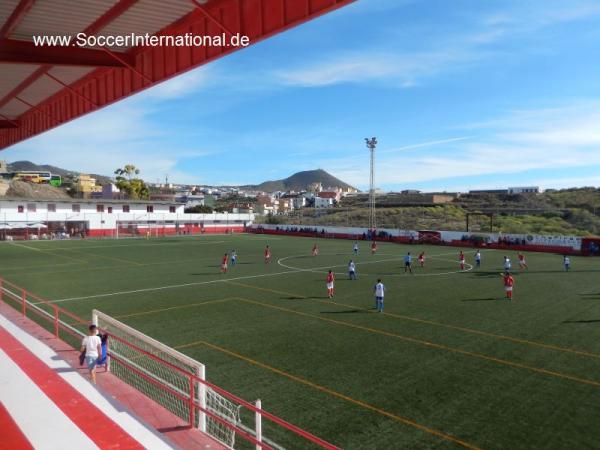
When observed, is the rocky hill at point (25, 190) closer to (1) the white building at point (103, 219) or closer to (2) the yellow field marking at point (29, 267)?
(1) the white building at point (103, 219)

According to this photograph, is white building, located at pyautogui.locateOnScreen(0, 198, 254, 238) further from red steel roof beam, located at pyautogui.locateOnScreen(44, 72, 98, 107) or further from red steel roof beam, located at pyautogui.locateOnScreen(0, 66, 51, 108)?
red steel roof beam, located at pyautogui.locateOnScreen(44, 72, 98, 107)

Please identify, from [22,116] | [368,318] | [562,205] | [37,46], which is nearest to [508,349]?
[368,318]

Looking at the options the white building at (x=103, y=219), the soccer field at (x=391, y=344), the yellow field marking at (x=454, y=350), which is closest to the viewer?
the soccer field at (x=391, y=344)

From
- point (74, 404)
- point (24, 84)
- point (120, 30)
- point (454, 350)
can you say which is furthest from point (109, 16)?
point (454, 350)

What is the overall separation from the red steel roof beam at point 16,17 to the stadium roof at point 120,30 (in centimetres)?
3

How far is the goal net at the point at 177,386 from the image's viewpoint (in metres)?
8.30

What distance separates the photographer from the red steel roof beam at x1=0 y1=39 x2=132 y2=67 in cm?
1474

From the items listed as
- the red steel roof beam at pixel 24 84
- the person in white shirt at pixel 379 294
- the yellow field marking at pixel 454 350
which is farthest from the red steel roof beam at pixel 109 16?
the person in white shirt at pixel 379 294

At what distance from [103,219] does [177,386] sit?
244ft

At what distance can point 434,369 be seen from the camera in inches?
494

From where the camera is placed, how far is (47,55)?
15219 mm

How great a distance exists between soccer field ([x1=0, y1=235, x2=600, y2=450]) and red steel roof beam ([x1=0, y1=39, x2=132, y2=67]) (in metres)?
10.1

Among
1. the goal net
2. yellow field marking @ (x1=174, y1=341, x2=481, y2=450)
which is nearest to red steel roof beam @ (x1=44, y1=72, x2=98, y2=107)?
the goal net

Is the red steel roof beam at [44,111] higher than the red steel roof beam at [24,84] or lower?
lower
